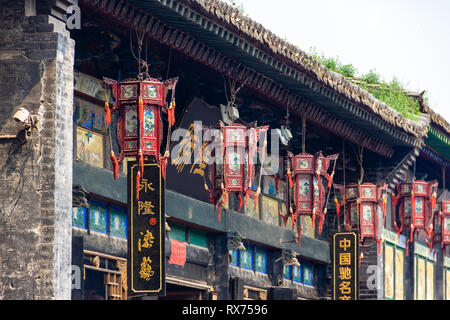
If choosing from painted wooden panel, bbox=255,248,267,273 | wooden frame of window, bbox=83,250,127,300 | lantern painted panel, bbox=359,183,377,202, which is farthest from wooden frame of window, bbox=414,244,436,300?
wooden frame of window, bbox=83,250,127,300

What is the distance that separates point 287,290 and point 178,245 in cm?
370

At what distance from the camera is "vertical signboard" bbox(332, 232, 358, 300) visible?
877 inches

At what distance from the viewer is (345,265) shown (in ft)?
73.9

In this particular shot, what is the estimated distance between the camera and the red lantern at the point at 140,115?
14570 millimetres

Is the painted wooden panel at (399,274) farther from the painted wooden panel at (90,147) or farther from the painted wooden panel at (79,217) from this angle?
the painted wooden panel at (79,217)

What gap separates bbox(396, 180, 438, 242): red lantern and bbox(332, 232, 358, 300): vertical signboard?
185cm

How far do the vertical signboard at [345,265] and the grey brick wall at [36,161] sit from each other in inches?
410

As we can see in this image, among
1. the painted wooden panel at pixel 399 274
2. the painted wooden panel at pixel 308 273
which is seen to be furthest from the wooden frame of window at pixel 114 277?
the painted wooden panel at pixel 399 274

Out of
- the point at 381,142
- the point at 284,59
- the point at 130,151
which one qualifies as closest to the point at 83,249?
the point at 130,151

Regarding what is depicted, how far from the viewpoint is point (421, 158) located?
26000 millimetres

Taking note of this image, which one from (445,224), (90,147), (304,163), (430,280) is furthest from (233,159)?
(430,280)

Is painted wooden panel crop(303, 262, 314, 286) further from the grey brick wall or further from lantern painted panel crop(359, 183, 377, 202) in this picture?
the grey brick wall
